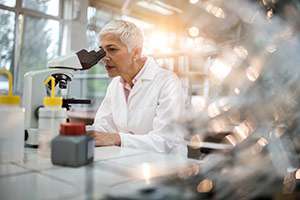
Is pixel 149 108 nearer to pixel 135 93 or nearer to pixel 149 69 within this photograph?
pixel 135 93

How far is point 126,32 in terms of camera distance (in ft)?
3.91

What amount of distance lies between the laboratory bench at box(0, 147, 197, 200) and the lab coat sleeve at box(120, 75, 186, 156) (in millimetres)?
271

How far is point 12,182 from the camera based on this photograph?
421 mm

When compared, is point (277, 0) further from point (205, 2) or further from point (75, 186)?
point (75, 186)

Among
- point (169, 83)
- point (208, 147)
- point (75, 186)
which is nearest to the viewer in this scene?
point (75, 186)

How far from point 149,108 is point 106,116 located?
0.84 feet

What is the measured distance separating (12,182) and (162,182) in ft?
0.80

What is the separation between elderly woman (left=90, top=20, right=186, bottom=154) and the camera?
110cm

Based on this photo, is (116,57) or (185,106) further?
(116,57)

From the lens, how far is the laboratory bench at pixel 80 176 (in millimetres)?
375

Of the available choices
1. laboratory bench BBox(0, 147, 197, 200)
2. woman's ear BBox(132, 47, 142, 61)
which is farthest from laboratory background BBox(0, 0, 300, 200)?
woman's ear BBox(132, 47, 142, 61)

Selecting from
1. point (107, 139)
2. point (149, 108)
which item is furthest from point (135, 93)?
point (107, 139)

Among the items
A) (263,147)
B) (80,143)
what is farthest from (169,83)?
(80,143)

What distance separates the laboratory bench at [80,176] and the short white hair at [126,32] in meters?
0.69
